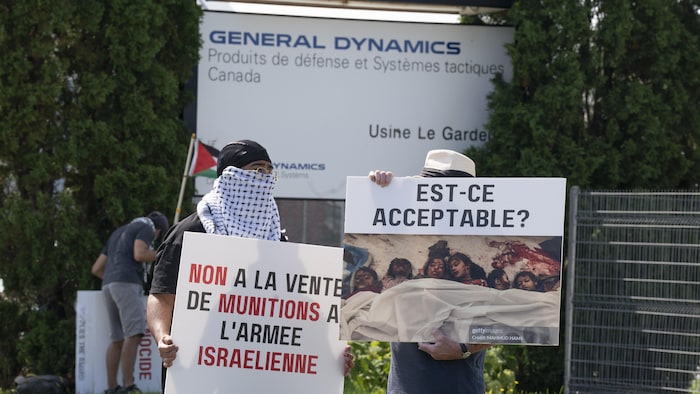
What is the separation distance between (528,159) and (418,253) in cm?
657

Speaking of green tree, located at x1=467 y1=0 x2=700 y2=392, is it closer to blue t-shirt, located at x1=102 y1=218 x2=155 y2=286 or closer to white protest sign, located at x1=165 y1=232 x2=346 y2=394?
blue t-shirt, located at x1=102 y1=218 x2=155 y2=286

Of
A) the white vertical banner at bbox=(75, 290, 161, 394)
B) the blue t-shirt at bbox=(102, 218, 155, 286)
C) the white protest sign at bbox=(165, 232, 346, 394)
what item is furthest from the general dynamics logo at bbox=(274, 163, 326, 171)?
the white protest sign at bbox=(165, 232, 346, 394)

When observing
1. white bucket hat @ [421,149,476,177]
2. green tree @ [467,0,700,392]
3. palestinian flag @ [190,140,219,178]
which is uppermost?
green tree @ [467,0,700,392]

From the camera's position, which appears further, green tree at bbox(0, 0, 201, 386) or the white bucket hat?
green tree at bbox(0, 0, 201, 386)

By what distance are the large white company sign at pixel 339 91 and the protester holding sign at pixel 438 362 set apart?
6.53 meters

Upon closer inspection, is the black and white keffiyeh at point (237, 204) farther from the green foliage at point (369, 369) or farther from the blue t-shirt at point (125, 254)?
the blue t-shirt at point (125, 254)

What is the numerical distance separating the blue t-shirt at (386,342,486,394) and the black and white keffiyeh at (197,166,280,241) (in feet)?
2.45

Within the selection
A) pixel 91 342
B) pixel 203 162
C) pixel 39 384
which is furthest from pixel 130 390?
pixel 203 162

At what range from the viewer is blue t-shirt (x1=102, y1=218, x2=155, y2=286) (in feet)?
31.1

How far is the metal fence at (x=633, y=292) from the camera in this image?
9477mm

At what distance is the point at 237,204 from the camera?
4.31 metres

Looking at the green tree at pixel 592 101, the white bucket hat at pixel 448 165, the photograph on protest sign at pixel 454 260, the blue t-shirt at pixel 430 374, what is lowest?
the blue t-shirt at pixel 430 374

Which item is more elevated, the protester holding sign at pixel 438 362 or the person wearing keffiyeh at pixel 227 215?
the person wearing keffiyeh at pixel 227 215

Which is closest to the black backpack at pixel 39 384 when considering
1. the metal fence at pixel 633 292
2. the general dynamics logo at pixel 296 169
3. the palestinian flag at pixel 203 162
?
the palestinian flag at pixel 203 162
